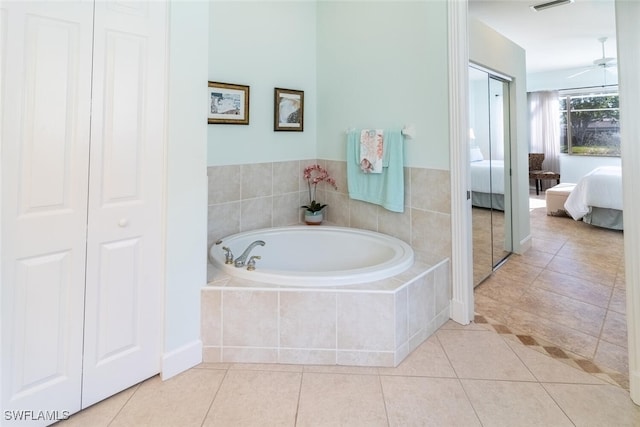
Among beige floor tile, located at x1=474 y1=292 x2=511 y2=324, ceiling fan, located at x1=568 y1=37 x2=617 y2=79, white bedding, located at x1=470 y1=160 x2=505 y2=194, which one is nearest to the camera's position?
beige floor tile, located at x1=474 y1=292 x2=511 y2=324

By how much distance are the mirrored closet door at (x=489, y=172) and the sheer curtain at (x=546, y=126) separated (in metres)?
5.16

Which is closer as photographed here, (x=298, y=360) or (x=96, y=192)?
(x=96, y=192)

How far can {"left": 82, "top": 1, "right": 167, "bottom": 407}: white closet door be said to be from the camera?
1488mm

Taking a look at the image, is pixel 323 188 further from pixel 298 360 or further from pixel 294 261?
pixel 298 360

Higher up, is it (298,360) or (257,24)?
(257,24)

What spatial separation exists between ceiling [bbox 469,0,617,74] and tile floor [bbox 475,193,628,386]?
8.87 ft

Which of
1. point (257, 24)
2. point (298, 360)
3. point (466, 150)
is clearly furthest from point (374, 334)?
point (257, 24)

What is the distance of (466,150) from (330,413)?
68.4 inches

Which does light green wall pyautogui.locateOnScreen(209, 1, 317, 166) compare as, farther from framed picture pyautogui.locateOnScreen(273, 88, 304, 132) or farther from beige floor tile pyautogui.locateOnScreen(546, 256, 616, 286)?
beige floor tile pyautogui.locateOnScreen(546, 256, 616, 286)

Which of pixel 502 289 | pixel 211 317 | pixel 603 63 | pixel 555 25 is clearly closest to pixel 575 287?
pixel 502 289

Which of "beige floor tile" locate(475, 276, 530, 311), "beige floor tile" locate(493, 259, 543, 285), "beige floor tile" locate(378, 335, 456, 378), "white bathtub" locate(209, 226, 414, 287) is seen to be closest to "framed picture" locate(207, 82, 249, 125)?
"white bathtub" locate(209, 226, 414, 287)

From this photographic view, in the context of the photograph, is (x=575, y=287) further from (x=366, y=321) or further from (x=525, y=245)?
(x=366, y=321)

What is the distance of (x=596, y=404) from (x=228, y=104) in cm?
283

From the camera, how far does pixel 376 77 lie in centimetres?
275
